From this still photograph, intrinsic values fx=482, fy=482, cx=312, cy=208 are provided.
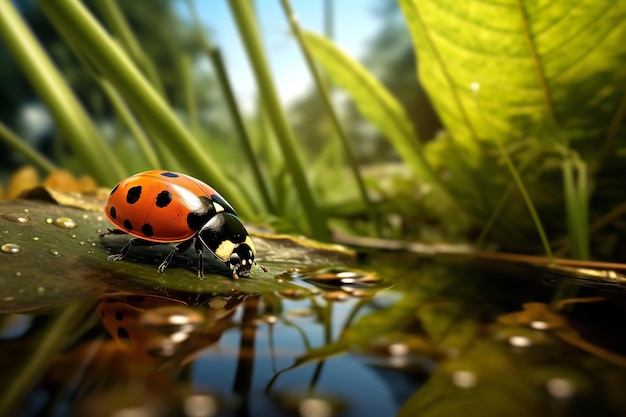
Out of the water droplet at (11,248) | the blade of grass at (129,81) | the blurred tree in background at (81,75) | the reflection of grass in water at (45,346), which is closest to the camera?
the reflection of grass in water at (45,346)

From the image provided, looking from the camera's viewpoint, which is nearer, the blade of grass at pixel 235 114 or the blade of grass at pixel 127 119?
the blade of grass at pixel 235 114

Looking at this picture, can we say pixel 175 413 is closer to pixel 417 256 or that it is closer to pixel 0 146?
pixel 417 256

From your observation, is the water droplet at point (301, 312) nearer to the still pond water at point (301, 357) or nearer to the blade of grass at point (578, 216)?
the still pond water at point (301, 357)

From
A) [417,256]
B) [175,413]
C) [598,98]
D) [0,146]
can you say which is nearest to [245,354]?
[175,413]

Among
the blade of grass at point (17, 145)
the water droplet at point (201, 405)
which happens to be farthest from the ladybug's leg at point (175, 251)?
the blade of grass at point (17, 145)

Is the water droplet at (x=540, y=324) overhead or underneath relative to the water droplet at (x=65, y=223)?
underneath

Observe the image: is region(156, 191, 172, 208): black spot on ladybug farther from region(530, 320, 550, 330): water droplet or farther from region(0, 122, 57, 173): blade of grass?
region(0, 122, 57, 173): blade of grass

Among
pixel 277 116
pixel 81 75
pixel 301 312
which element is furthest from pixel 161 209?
pixel 81 75
